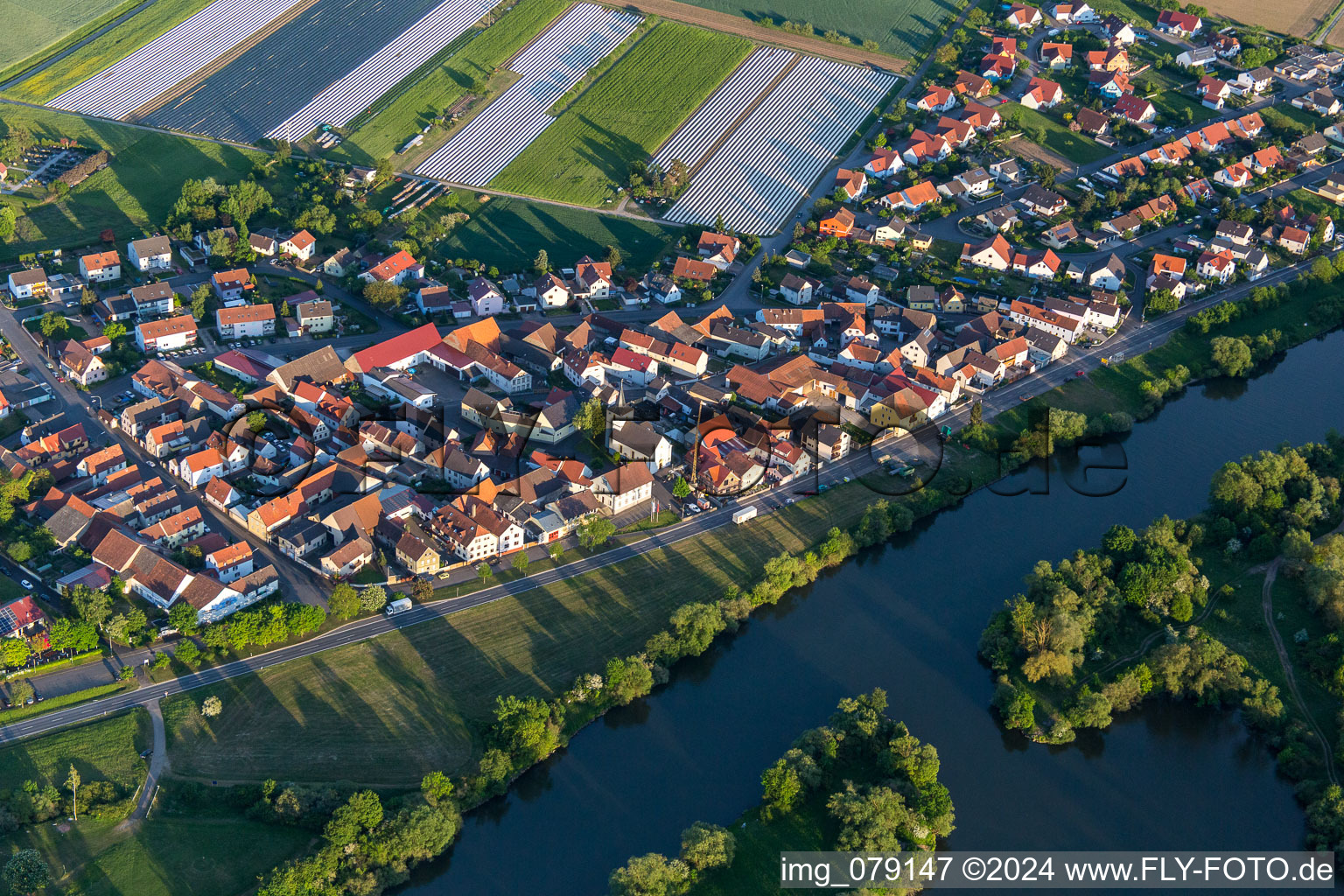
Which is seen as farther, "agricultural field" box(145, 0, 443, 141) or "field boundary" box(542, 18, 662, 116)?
"field boundary" box(542, 18, 662, 116)

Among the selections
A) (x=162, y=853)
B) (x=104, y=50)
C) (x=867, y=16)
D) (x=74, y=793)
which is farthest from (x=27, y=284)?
(x=867, y=16)

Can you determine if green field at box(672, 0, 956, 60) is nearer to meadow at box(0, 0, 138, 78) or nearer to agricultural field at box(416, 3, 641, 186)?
agricultural field at box(416, 3, 641, 186)

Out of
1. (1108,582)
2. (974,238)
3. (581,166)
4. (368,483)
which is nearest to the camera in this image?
(1108,582)

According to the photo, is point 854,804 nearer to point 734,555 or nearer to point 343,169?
point 734,555

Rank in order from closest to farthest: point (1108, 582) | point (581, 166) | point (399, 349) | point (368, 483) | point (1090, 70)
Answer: point (1108, 582) → point (368, 483) → point (399, 349) → point (581, 166) → point (1090, 70)

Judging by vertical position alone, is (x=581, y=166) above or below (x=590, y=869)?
Result: above

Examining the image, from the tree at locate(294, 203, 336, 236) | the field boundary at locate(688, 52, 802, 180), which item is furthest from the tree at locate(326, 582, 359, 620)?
the field boundary at locate(688, 52, 802, 180)

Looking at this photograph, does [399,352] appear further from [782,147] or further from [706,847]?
[782,147]

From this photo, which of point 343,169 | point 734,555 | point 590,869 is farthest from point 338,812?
point 343,169
